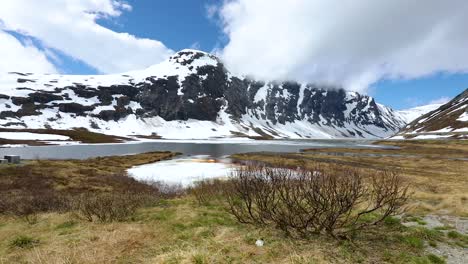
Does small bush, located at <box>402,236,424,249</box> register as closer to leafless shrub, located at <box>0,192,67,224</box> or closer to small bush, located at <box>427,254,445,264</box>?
small bush, located at <box>427,254,445,264</box>

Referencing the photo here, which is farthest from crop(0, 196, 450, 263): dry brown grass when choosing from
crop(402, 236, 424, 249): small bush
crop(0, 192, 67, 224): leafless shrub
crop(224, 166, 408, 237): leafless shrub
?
crop(0, 192, 67, 224): leafless shrub

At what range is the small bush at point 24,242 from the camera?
11.7 metres

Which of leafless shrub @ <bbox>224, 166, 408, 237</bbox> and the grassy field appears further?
leafless shrub @ <bbox>224, 166, 408, 237</bbox>

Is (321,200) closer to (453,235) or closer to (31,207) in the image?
(453,235)

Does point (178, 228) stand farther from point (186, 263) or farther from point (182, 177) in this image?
point (182, 177)

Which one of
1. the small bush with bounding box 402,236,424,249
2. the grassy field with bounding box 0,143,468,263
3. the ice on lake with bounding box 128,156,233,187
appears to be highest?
the small bush with bounding box 402,236,424,249

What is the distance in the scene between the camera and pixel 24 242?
12023 millimetres

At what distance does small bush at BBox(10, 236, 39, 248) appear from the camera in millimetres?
11736

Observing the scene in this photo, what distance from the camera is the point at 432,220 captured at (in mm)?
15609

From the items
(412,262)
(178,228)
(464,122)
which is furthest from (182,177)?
(464,122)

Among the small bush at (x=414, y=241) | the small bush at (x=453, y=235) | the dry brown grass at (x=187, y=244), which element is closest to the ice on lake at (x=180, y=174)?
the dry brown grass at (x=187, y=244)

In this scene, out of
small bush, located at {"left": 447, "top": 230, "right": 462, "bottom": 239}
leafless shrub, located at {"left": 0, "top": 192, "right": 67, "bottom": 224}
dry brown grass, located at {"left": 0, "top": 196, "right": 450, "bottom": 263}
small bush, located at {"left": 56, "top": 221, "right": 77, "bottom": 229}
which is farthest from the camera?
leafless shrub, located at {"left": 0, "top": 192, "right": 67, "bottom": 224}

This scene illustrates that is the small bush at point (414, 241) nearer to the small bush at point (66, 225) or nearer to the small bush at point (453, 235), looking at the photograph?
the small bush at point (453, 235)

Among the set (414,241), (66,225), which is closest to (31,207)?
(66,225)
